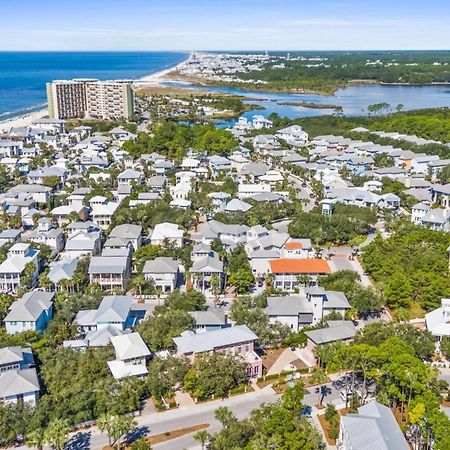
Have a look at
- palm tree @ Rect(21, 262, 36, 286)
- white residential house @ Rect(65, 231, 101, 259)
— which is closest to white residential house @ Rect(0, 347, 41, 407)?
palm tree @ Rect(21, 262, 36, 286)

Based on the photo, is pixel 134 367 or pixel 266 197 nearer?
pixel 134 367

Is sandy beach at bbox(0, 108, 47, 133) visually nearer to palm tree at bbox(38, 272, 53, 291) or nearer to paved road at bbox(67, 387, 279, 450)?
palm tree at bbox(38, 272, 53, 291)

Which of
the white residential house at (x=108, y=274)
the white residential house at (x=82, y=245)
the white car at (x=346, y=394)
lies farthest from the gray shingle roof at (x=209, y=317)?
the white residential house at (x=82, y=245)

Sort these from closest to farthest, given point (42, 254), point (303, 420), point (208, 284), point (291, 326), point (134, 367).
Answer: point (303, 420)
point (134, 367)
point (291, 326)
point (208, 284)
point (42, 254)

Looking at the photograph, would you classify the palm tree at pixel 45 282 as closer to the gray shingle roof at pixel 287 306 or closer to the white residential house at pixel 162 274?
the white residential house at pixel 162 274

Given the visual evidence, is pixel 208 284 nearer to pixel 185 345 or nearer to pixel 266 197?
pixel 185 345

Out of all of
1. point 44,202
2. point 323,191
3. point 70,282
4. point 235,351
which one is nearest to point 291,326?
point 235,351

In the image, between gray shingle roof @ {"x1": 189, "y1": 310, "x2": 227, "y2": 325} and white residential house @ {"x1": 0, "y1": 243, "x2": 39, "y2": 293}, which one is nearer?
gray shingle roof @ {"x1": 189, "y1": 310, "x2": 227, "y2": 325}
